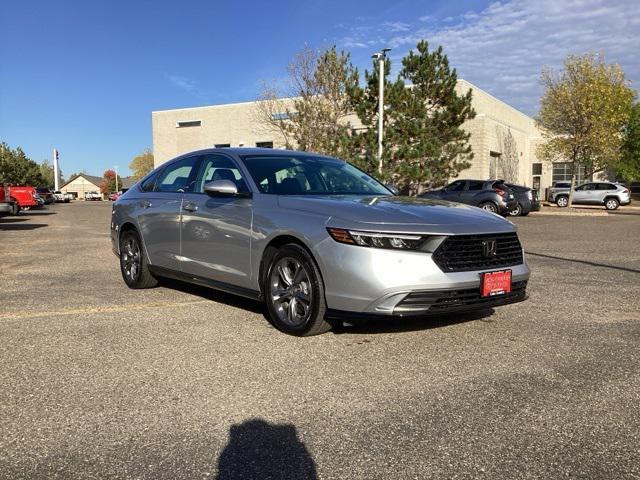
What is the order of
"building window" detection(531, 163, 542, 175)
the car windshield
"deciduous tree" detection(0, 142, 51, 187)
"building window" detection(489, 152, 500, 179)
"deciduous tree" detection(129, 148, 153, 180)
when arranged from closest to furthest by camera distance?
the car windshield → "building window" detection(489, 152, 500, 179) → "building window" detection(531, 163, 542, 175) → "deciduous tree" detection(0, 142, 51, 187) → "deciduous tree" detection(129, 148, 153, 180)

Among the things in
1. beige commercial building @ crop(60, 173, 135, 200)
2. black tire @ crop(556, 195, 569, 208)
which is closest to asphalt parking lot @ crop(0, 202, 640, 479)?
black tire @ crop(556, 195, 569, 208)

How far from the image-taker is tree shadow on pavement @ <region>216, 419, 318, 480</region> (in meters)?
2.54

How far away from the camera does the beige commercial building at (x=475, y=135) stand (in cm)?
3538

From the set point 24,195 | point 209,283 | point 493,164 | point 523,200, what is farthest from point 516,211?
point 24,195

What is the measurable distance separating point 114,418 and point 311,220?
207 cm

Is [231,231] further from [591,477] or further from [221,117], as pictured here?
[221,117]

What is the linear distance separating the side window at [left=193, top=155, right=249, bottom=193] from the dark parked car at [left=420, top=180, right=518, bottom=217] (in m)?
16.7

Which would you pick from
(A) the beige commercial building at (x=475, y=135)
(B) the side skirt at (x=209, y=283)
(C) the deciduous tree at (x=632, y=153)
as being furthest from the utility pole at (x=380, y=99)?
(C) the deciduous tree at (x=632, y=153)

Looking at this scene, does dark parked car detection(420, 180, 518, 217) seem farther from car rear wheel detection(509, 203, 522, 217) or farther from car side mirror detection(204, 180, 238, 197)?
car side mirror detection(204, 180, 238, 197)

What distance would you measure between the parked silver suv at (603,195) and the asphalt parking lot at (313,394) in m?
30.7

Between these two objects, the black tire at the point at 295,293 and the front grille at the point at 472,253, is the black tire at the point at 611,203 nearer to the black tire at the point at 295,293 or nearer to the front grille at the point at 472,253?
the front grille at the point at 472,253

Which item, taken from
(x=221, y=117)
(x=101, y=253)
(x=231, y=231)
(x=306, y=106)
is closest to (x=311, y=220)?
(x=231, y=231)

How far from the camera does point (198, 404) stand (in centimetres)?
333

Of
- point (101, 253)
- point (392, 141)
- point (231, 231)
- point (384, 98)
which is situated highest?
point (384, 98)
